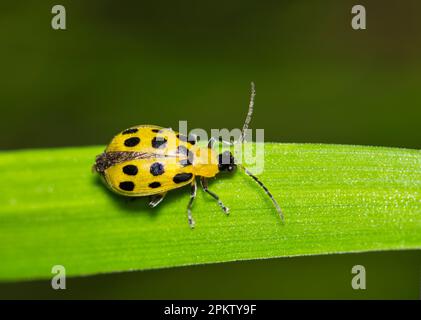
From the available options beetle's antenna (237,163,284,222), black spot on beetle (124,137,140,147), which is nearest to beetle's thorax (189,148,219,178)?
beetle's antenna (237,163,284,222)

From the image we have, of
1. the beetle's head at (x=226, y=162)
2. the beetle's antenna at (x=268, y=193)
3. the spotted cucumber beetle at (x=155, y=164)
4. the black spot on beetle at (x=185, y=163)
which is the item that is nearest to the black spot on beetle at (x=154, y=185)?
the spotted cucumber beetle at (x=155, y=164)

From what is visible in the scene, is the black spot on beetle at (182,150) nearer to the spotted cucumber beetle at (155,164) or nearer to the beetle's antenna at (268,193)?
the spotted cucumber beetle at (155,164)

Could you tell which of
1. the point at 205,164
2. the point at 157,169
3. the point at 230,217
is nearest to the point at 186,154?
the point at 205,164

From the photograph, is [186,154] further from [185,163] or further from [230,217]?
[230,217]

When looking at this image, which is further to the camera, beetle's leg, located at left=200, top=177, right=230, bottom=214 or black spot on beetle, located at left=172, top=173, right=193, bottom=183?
black spot on beetle, located at left=172, top=173, right=193, bottom=183

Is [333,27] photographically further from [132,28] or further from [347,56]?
[132,28]

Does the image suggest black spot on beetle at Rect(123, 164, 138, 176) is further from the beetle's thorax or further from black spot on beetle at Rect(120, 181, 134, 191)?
the beetle's thorax

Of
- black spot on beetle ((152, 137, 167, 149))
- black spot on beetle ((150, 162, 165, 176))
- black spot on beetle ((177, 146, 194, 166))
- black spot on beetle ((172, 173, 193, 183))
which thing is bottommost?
black spot on beetle ((172, 173, 193, 183))
